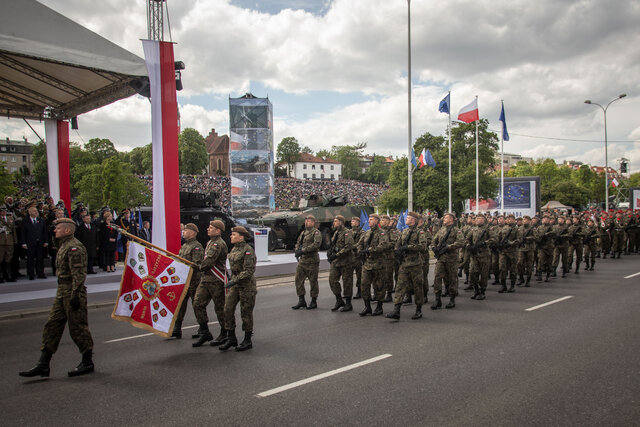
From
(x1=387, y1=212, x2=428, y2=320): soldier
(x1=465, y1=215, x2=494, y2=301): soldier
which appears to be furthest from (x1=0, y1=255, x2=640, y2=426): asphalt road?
(x1=465, y1=215, x2=494, y2=301): soldier

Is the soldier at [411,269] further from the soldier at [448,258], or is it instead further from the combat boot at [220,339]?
the combat boot at [220,339]

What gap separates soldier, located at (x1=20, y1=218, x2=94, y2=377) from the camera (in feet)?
18.1

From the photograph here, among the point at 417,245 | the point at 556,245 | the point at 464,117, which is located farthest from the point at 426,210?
the point at 417,245

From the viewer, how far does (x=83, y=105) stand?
52.9 feet

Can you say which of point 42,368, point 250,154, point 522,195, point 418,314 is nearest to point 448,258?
point 418,314

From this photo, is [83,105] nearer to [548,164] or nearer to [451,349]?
[451,349]

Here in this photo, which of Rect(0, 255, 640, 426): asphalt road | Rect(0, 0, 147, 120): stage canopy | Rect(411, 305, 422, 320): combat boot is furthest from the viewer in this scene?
Rect(0, 0, 147, 120): stage canopy

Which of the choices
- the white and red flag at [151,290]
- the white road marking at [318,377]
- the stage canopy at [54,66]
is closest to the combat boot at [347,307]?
the white road marking at [318,377]

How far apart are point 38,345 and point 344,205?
17.5m

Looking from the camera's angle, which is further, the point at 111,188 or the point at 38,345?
the point at 111,188

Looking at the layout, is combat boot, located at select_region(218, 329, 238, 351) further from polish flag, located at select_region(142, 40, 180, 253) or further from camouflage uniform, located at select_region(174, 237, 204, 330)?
polish flag, located at select_region(142, 40, 180, 253)

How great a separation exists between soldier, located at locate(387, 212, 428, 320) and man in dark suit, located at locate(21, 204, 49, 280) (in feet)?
28.6

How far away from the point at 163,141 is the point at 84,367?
7376 millimetres

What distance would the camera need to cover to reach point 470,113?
2461 cm
